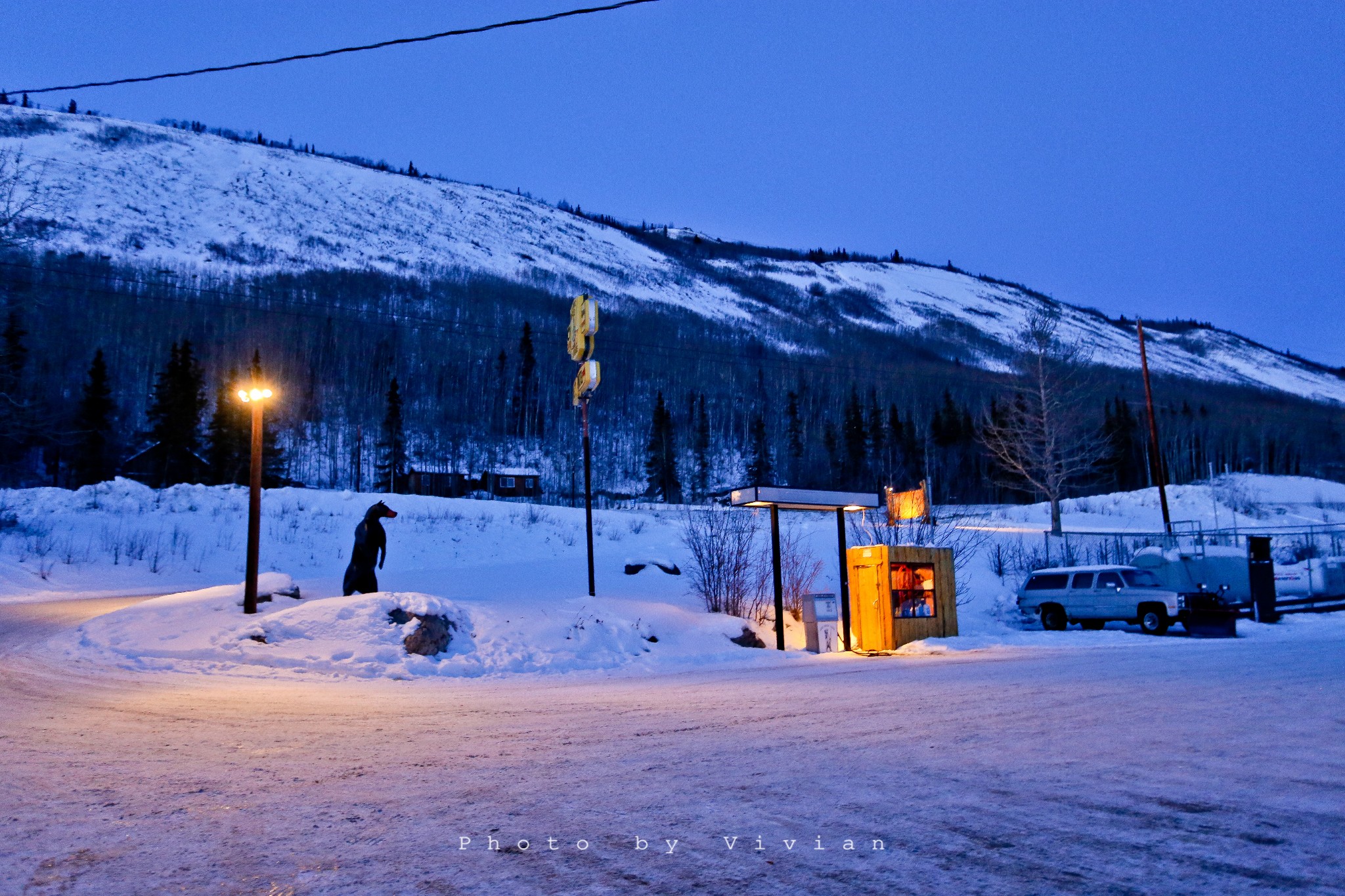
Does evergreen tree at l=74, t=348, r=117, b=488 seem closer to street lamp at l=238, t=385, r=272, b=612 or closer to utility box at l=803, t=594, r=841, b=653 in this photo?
street lamp at l=238, t=385, r=272, b=612

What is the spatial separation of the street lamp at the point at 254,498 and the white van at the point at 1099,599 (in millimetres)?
19964

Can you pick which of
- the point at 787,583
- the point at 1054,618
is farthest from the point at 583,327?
the point at 1054,618

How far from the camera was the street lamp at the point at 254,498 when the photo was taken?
1622 centimetres

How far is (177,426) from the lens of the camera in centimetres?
6125

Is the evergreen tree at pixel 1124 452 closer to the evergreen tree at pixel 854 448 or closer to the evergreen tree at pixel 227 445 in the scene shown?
the evergreen tree at pixel 854 448

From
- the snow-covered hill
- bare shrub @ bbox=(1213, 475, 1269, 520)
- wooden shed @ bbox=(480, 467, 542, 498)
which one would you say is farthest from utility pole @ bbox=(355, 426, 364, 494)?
bare shrub @ bbox=(1213, 475, 1269, 520)

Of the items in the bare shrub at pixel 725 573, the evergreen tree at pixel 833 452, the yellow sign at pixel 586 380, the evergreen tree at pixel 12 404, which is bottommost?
the bare shrub at pixel 725 573

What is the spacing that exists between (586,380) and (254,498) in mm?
8670

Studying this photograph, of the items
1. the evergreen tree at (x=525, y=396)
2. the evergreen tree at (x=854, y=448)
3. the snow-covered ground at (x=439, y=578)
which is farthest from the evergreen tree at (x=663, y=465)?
the snow-covered ground at (x=439, y=578)

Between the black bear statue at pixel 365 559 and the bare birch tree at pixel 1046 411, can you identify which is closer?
the black bear statue at pixel 365 559

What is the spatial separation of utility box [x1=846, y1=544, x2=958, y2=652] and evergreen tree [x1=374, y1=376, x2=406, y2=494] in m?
58.9

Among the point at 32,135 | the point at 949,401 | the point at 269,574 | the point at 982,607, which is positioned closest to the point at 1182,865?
the point at 269,574

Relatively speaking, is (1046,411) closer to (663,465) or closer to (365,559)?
(365,559)

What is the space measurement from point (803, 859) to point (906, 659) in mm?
12909
